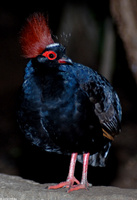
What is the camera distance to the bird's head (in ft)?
14.8

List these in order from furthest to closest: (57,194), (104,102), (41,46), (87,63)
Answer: (87,63)
(104,102)
(41,46)
(57,194)

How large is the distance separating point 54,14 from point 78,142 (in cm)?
843

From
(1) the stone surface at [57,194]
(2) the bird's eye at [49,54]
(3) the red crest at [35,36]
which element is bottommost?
(1) the stone surface at [57,194]

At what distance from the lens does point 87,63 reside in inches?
541

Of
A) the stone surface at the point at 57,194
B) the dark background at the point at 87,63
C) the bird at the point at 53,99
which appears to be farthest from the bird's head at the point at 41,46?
the stone surface at the point at 57,194

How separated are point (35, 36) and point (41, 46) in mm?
122

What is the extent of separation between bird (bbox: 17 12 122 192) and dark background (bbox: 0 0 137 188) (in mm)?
371

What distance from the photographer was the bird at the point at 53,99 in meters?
4.47

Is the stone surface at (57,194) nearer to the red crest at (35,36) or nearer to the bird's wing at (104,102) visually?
the bird's wing at (104,102)

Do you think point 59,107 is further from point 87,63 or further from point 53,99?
point 87,63

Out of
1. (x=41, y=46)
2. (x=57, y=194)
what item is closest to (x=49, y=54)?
(x=41, y=46)

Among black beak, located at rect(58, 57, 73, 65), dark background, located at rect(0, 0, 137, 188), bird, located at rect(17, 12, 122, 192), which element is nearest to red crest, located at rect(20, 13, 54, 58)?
bird, located at rect(17, 12, 122, 192)

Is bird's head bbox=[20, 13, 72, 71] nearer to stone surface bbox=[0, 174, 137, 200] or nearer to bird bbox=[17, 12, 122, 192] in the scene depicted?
bird bbox=[17, 12, 122, 192]

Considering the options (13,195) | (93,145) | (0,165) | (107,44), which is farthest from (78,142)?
(107,44)
